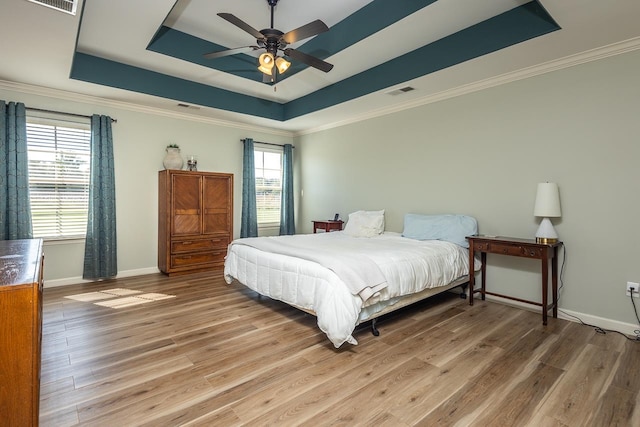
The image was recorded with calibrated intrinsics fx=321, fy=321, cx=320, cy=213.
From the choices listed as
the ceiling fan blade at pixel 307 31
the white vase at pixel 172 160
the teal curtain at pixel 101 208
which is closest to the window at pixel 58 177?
the teal curtain at pixel 101 208

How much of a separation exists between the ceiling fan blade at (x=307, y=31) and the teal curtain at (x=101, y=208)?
3160 mm

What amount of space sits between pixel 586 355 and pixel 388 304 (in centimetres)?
149

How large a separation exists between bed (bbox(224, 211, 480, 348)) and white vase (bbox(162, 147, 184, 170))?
187 cm

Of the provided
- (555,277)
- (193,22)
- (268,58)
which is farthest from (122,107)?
(555,277)

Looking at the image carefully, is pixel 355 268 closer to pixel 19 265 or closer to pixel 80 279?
pixel 19 265

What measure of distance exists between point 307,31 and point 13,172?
3.85 m

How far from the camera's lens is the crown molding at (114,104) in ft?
12.9

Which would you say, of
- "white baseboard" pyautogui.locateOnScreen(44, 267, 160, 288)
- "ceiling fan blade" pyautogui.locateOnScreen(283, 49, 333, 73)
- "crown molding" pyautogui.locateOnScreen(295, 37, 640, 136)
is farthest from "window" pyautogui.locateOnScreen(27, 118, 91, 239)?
"crown molding" pyautogui.locateOnScreen(295, 37, 640, 136)

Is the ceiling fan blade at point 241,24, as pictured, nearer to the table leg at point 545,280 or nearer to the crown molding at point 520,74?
the crown molding at point 520,74

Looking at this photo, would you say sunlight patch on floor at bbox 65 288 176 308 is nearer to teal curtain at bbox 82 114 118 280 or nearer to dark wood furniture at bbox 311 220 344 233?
teal curtain at bbox 82 114 118 280

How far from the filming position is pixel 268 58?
293 cm

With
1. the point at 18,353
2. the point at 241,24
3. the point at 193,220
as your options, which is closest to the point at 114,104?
the point at 193,220

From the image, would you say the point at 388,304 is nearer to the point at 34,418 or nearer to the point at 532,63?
the point at 34,418

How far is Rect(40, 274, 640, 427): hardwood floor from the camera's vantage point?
1.76 meters
